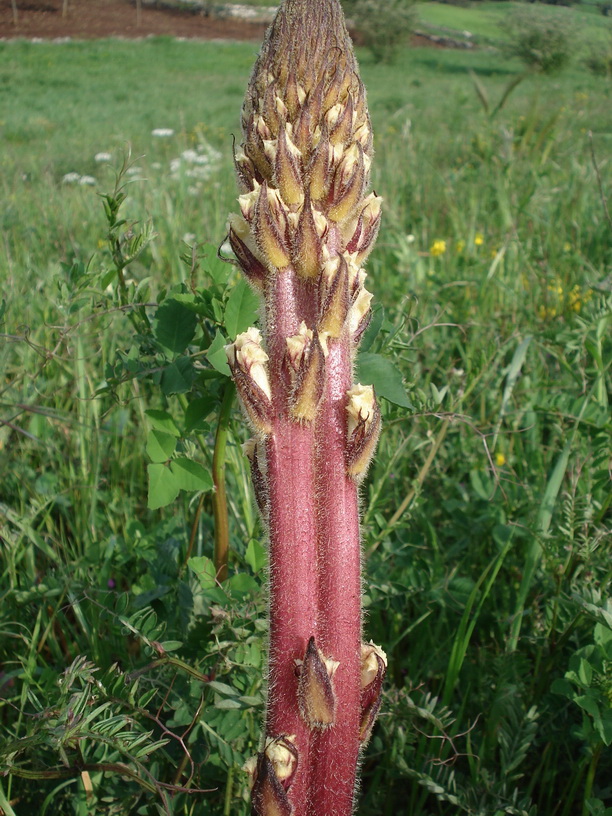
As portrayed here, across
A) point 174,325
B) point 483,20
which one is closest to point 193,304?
point 174,325

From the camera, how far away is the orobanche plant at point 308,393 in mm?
1012

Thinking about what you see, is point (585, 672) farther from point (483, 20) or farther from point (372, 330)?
point (483, 20)

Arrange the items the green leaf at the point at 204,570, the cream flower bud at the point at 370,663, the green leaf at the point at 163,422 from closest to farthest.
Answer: the cream flower bud at the point at 370,663 < the green leaf at the point at 204,570 < the green leaf at the point at 163,422

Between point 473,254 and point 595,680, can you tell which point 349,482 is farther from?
point 473,254

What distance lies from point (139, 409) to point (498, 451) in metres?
1.35

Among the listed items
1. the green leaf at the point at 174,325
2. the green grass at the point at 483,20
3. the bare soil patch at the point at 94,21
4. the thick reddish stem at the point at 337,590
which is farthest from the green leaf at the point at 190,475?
the green grass at the point at 483,20

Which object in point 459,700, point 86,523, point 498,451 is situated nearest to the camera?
point 459,700

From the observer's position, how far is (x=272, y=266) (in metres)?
1.05

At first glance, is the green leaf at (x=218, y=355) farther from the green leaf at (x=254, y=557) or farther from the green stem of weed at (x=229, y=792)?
the green stem of weed at (x=229, y=792)

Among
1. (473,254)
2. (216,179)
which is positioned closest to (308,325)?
(473,254)

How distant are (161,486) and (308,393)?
2.07 feet

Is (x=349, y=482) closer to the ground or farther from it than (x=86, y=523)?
farther from it

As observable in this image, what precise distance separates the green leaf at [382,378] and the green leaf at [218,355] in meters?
0.28

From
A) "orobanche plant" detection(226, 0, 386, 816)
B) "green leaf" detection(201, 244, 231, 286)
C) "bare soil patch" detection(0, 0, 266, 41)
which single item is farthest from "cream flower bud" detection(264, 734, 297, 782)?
"bare soil patch" detection(0, 0, 266, 41)
